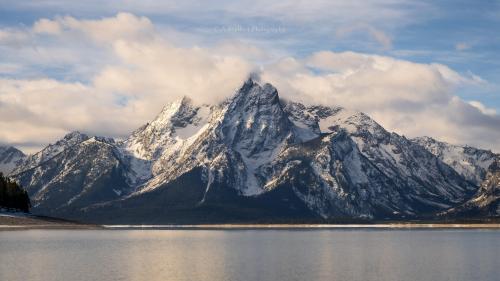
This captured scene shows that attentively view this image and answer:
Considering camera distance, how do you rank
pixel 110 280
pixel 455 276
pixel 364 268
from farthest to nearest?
pixel 364 268
pixel 455 276
pixel 110 280

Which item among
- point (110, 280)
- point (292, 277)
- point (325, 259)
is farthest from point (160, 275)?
point (325, 259)

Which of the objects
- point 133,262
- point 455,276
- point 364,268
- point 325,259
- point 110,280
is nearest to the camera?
point 110,280

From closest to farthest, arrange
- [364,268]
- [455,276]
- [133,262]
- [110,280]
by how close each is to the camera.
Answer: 1. [110,280]
2. [455,276]
3. [364,268]
4. [133,262]

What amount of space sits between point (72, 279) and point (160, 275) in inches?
664

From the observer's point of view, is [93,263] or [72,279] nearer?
[72,279]

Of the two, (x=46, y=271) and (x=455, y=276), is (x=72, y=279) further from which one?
(x=455, y=276)

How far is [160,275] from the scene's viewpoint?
15038cm

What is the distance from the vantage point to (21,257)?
181m

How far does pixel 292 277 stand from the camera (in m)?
147

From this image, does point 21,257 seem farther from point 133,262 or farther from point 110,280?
point 110,280

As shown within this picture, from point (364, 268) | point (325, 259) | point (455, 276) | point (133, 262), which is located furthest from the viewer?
point (325, 259)

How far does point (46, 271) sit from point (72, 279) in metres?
A: 15.1

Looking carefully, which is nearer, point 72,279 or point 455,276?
point 72,279

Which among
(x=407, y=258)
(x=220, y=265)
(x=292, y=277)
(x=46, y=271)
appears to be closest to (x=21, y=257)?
(x=46, y=271)
